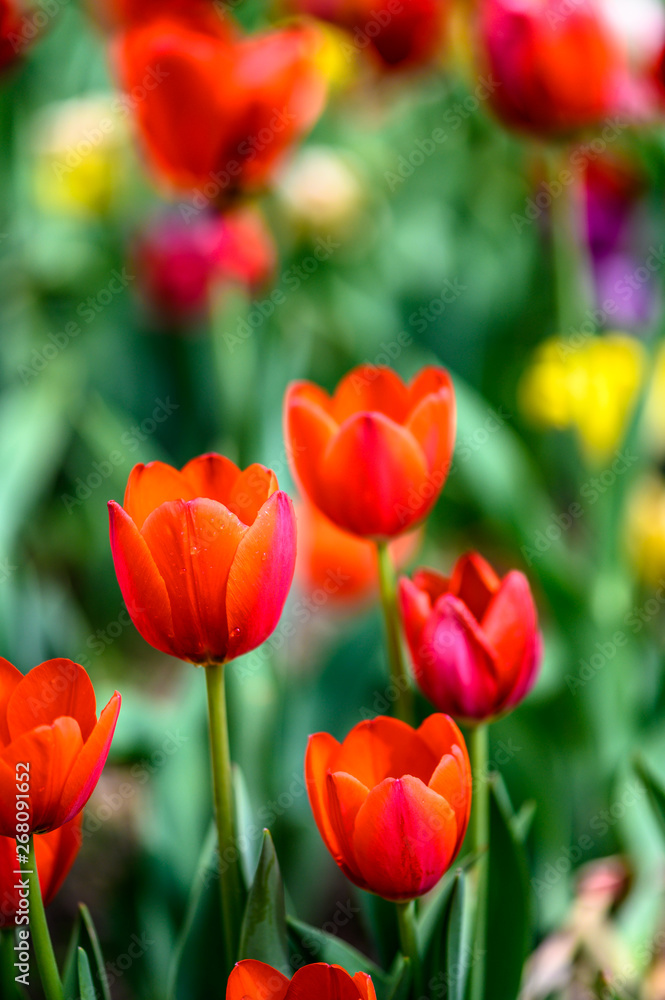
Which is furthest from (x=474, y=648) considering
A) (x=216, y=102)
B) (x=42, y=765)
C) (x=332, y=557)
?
(x=216, y=102)

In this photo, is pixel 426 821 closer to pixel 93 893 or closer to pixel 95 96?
pixel 93 893

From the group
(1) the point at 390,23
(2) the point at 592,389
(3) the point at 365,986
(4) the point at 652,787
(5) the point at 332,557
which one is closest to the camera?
(3) the point at 365,986

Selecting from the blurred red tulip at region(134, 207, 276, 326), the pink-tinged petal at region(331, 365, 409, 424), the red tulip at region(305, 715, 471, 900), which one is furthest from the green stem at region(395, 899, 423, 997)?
the blurred red tulip at region(134, 207, 276, 326)

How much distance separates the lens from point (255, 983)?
405mm

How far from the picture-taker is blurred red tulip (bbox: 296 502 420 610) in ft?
3.15

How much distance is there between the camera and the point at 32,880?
0.42 meters

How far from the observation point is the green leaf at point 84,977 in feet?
1.45

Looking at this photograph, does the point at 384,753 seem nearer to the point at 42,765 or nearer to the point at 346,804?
the point at 346,804

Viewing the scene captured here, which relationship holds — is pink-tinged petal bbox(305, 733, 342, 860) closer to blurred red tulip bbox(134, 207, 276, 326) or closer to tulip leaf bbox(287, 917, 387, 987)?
tulip leaf bbox(287, 917, 387, 987)

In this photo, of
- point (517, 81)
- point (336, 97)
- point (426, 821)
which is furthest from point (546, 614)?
point (336, 97)

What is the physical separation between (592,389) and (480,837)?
782 mm

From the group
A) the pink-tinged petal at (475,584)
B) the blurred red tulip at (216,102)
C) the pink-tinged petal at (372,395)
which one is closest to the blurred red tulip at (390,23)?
the blurred red tulip at (216,102)

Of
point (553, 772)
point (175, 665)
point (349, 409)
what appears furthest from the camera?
point (175, 665)

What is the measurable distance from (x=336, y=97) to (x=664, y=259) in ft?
3.26
